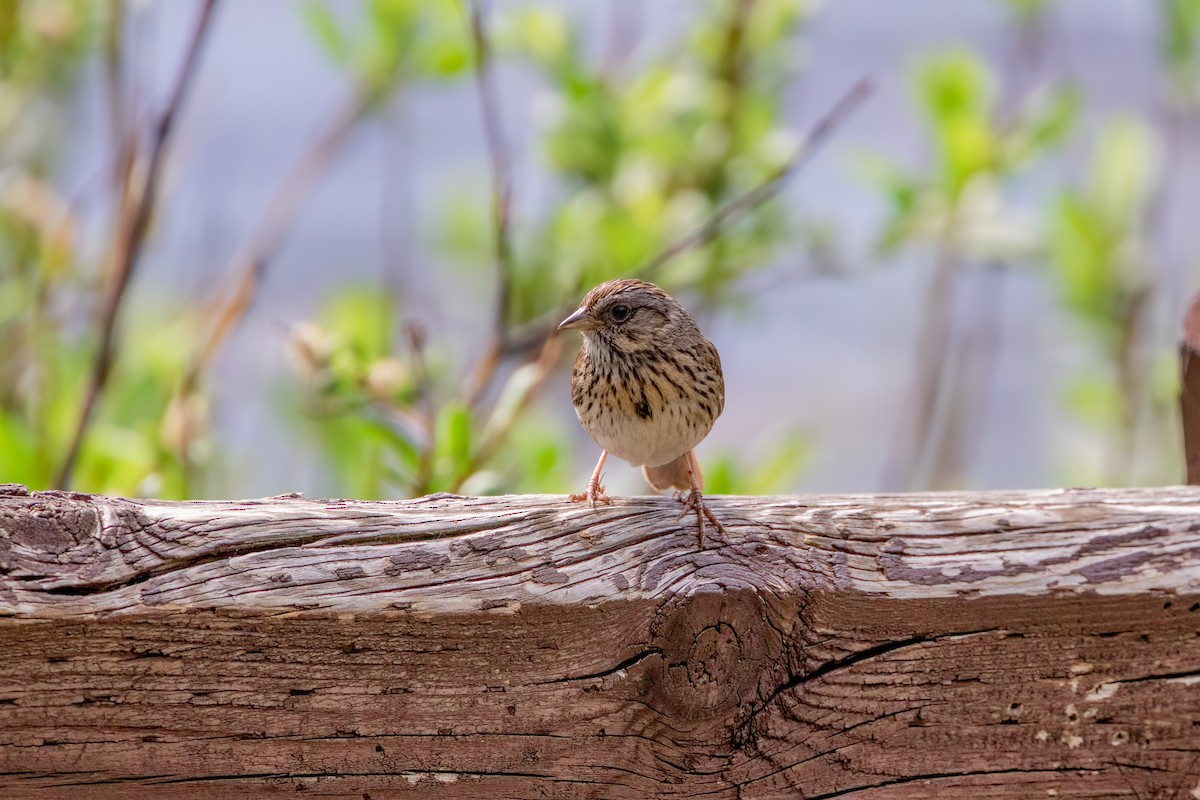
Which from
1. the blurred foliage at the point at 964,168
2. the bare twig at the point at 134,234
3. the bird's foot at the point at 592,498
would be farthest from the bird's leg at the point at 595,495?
the blurred foliage at the point at 964,168

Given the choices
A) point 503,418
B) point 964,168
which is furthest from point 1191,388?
point 503,418

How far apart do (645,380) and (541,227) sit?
91cm

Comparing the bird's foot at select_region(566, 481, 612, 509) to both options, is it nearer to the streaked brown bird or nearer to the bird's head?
the streaked brown bird

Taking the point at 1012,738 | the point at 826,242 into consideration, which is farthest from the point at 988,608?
the point at 826,242

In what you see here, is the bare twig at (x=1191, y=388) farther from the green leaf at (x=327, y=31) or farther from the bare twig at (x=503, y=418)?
the green leaf at (x=327, y=31)

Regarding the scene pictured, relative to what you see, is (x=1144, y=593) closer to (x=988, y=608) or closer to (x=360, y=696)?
(x=988, y=608)

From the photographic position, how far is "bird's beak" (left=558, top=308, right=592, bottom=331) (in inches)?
88.8

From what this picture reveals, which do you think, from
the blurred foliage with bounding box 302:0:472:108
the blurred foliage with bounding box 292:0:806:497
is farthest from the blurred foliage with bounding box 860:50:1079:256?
the blurred foliage with bounding box 302:0:472:108

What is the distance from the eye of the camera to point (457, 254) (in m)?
3.52

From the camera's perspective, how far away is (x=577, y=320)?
7.48ft

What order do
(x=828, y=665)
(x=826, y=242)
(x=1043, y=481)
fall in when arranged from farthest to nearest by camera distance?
(x=1043, y=481) → (x=826, y=242) → (x=828, y=665)

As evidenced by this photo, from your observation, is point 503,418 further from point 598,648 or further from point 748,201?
point 598,648

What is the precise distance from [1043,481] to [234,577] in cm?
398

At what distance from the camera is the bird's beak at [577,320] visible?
2.26m
